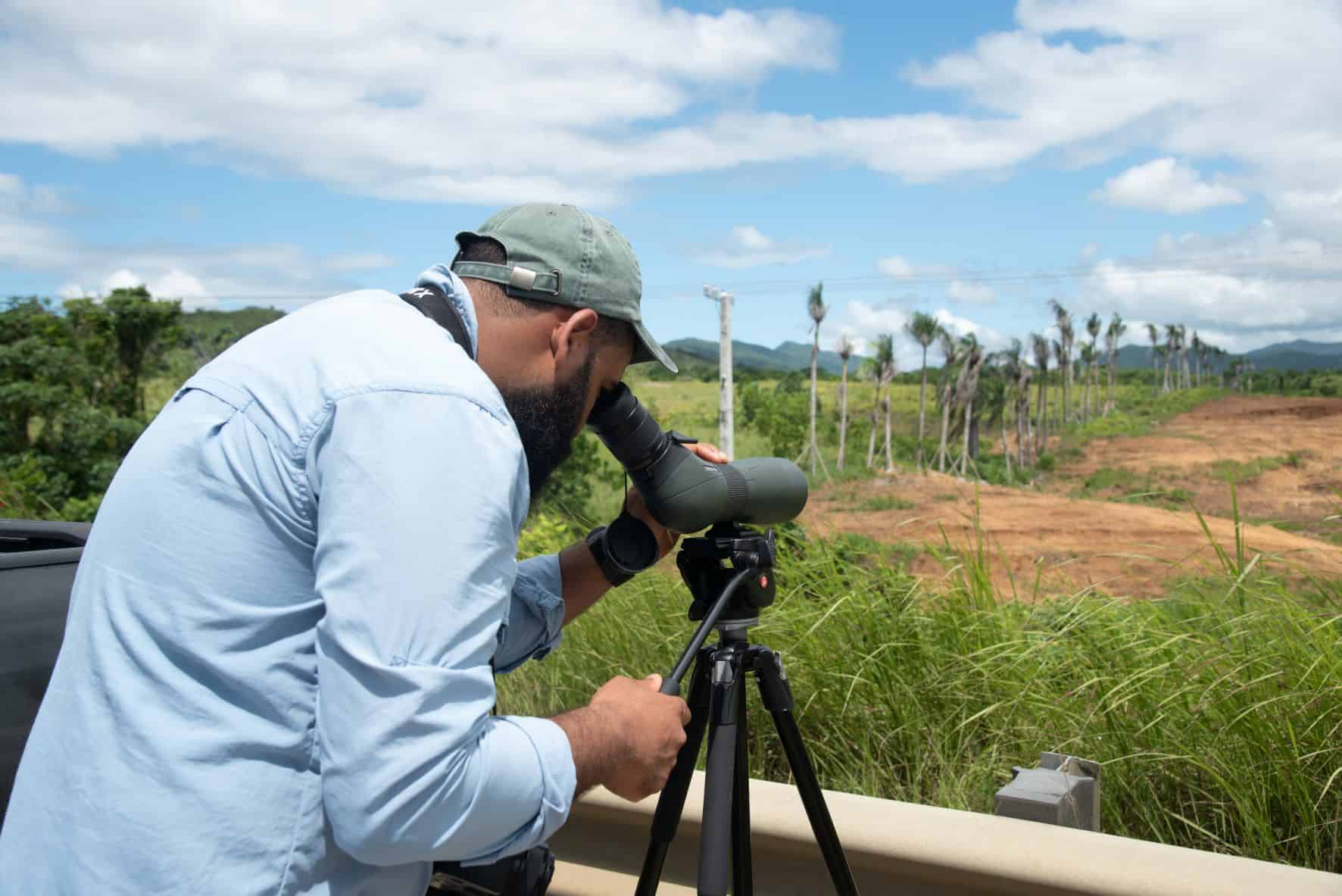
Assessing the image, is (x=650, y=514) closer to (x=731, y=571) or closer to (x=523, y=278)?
(x=731, y=571)

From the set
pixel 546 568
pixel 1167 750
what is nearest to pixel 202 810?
pixel 546 568

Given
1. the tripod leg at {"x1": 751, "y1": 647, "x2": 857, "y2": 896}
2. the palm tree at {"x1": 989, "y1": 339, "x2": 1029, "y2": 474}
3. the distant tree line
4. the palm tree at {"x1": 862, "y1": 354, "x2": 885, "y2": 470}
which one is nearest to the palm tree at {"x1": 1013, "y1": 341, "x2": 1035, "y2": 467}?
the palm tree at {"x1": 989, "y1": 339, "x2": 1029, "y2": 474}

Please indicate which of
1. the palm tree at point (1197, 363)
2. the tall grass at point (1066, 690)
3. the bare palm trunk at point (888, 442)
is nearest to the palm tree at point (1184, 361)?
the palm tree at point (1197, 363)

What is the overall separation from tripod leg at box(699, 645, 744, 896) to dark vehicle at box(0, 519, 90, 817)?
3.39ft

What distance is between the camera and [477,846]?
1146 millimetres

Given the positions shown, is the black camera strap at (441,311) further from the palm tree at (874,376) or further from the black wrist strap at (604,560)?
the palm tree at (874,376)

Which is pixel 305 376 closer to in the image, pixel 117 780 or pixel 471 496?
pixel 471 496

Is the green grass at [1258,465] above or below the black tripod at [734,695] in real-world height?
below

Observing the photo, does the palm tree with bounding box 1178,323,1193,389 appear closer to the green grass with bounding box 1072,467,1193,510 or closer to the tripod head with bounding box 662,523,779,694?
the green grass with bounding box 1072,467,1193,510

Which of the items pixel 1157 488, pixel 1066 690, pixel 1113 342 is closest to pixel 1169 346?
pixel 1113 342

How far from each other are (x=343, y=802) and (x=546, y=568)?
0.82m

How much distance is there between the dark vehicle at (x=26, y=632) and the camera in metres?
1.71

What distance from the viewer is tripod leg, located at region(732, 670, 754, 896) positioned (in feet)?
6.06

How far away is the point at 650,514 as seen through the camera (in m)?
1.90
